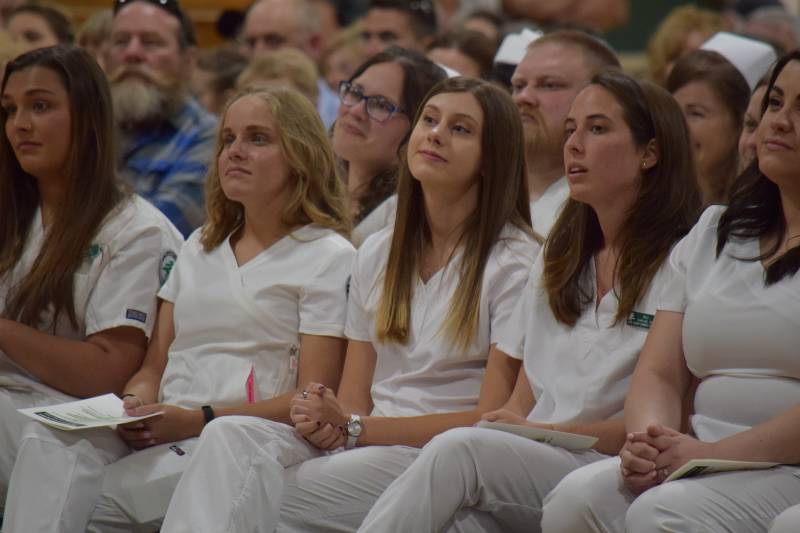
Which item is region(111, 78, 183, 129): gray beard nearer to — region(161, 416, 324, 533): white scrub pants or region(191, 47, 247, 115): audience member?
region(191, 47, 247, 115): audience member

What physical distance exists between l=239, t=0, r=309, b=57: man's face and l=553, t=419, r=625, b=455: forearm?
3797 mm

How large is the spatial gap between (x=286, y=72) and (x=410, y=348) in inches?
93.0

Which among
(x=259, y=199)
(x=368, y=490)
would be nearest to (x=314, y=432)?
(x=368, y=490)

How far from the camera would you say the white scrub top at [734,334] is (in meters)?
2.86

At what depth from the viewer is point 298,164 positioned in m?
3.84

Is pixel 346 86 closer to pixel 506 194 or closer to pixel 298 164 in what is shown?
pixel 298 164

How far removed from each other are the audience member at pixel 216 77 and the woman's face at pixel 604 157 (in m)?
3.17

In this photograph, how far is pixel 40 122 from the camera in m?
4.03

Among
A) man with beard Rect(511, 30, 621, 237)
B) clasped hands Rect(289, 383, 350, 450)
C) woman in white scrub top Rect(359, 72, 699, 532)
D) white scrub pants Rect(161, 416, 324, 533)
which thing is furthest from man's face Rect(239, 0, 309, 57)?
white scrub pants Rect(161, 416, 324, 533)

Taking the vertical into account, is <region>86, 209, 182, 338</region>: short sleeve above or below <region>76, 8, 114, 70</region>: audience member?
below

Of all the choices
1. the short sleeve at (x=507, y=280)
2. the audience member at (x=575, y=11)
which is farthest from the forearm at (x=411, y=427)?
the audience member at (x=575, y=11)

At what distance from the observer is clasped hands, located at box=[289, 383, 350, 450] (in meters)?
3.32

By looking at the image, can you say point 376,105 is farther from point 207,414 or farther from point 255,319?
point 207,414

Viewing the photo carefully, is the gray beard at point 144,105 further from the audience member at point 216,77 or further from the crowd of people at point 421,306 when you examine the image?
the crowd of people at point 421,306
